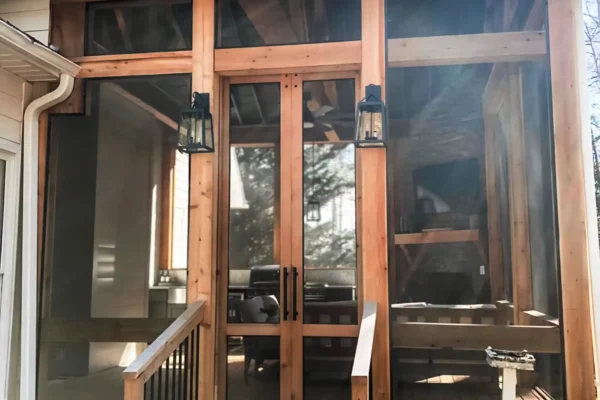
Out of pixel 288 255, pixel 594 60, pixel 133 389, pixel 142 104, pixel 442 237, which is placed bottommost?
pixel 133 389

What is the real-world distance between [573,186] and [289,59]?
1845 mm

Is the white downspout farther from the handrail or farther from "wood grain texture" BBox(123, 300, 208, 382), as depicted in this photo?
the handrail

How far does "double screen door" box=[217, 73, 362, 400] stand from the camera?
317 centimetres

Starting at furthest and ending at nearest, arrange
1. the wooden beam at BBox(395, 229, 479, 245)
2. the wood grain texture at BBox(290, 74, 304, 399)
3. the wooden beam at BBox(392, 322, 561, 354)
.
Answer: the wooden beam at BBox(395, 229, 479, 245) < the wood grain texture at BBox(290, 74, 304, 399) < the wooden beam at BBox(392, 322, 561, 354)

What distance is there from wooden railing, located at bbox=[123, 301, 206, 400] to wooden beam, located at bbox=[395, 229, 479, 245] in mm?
1531

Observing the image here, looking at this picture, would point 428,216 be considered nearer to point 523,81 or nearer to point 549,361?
point 523,81

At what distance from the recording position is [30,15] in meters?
3.53

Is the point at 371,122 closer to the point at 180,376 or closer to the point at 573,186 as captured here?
the point at 573,186

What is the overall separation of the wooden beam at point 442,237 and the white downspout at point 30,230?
2.48m

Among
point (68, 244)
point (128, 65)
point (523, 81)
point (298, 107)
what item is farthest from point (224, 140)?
point (523, 81)

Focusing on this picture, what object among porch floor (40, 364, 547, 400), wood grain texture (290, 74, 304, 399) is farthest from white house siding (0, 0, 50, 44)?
porch floor (40, 364, 547, 400)

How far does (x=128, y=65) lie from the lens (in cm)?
341

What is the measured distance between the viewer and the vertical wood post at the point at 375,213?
2986mm

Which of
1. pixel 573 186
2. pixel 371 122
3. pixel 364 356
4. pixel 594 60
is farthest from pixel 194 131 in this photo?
pixel 594 60
